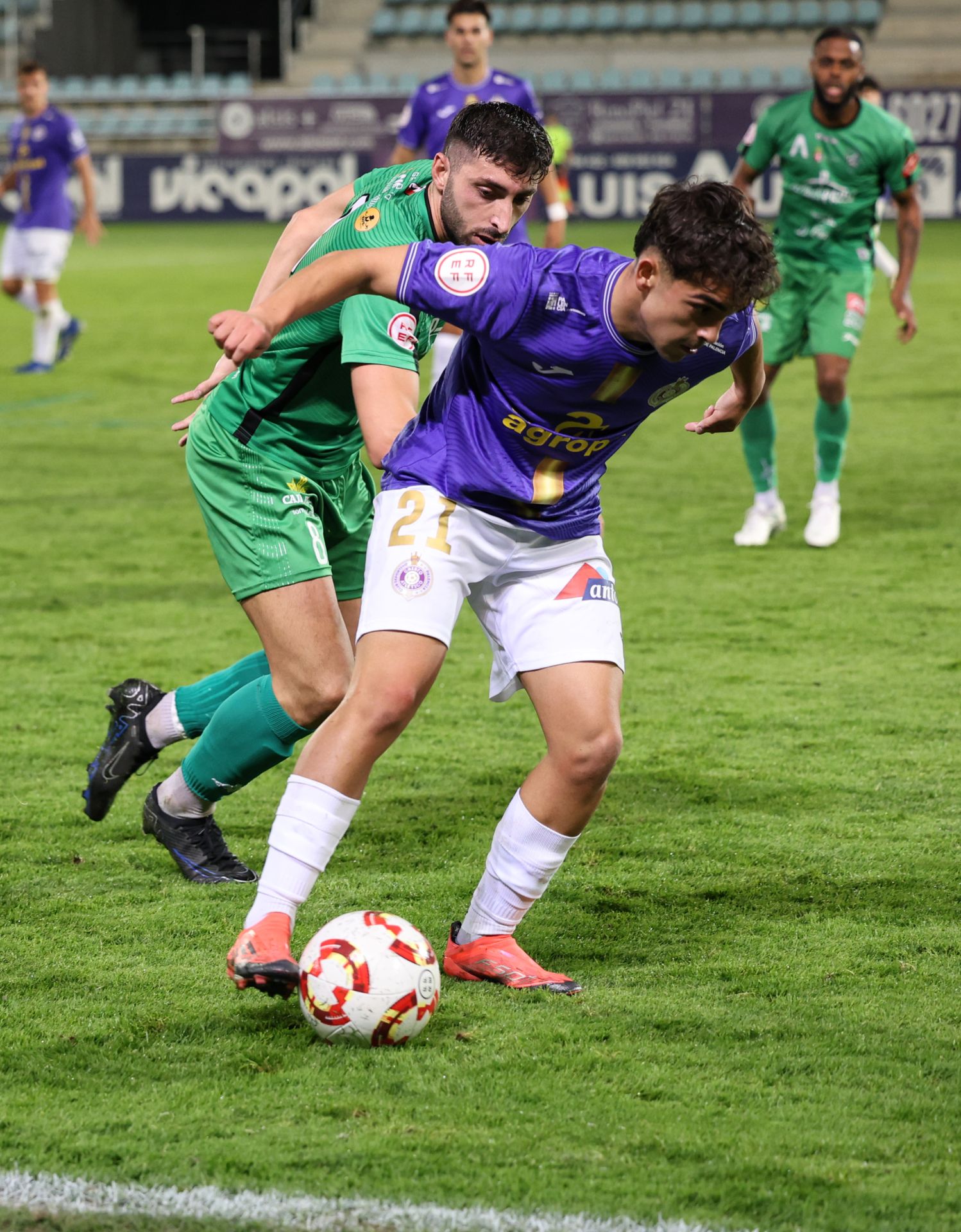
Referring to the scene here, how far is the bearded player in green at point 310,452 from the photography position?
10.9 ft

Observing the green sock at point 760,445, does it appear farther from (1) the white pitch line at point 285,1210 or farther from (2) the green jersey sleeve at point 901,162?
(1) the white pitch line at point 285,1210

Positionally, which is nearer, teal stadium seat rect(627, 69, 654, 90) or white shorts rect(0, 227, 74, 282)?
white shorts rect(0, 227, 74, 282)

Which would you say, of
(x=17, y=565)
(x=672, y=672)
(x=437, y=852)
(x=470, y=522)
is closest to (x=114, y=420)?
(x=17, y=565)

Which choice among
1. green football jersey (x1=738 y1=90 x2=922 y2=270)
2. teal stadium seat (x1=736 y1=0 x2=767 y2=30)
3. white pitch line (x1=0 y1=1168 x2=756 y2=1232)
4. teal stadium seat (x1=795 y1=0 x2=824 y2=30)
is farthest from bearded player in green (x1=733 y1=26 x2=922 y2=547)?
teal stadium seat (x1=736 y1=0 x2=767 y2=30)

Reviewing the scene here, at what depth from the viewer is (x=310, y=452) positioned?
3711 mm

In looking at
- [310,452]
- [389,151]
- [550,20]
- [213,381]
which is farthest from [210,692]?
[550,20]

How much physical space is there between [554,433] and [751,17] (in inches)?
1183

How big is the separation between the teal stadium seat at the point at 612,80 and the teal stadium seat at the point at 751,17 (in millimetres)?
3005

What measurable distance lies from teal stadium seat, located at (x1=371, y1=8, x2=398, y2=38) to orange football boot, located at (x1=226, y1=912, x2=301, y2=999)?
103 ft

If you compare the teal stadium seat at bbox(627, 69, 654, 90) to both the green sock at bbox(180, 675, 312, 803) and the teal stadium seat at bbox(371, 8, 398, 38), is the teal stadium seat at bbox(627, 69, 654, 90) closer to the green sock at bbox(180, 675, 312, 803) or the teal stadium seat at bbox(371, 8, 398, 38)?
the teal stadium seat at bbox(371, 8, 398, 38)

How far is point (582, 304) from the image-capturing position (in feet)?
9.61

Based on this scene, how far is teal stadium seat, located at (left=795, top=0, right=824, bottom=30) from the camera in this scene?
30.3m

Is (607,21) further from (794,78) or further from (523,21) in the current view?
(794,78)

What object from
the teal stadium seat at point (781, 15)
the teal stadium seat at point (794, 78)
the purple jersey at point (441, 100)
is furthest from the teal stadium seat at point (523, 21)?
the purple jersey at point (441, 100)
